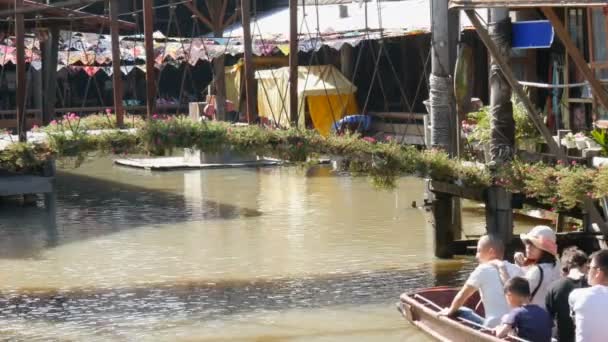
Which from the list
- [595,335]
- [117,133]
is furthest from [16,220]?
[595,335]

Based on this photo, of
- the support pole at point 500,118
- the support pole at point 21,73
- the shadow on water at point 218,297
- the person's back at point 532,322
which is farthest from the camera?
the support pole at point 500,118

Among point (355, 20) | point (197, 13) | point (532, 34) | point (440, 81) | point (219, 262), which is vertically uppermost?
point (355, 20)

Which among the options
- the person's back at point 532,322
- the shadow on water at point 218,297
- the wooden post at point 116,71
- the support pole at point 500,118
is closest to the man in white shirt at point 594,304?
the person's back at point 532,322

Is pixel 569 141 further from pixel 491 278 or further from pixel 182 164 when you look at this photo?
pixel 182 164

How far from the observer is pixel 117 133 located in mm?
14586

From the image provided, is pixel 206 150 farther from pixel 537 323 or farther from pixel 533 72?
pixel 533 72

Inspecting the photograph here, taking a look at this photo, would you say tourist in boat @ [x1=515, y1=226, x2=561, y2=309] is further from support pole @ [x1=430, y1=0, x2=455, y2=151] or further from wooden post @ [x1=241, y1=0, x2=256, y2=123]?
wooden post @ [x1=241, y1=0, x2=256, y2=123]

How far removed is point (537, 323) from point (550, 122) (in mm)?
11969

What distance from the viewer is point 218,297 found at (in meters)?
14.8

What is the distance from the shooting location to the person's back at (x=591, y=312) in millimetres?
8391

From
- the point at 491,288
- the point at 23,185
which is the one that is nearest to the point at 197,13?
the point at 23,185

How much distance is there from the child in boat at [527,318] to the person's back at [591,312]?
495mm

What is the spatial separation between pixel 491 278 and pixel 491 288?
10 centimetres

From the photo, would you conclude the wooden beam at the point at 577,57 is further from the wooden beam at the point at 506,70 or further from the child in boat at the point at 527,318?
the child in boat at the point at 527,318
